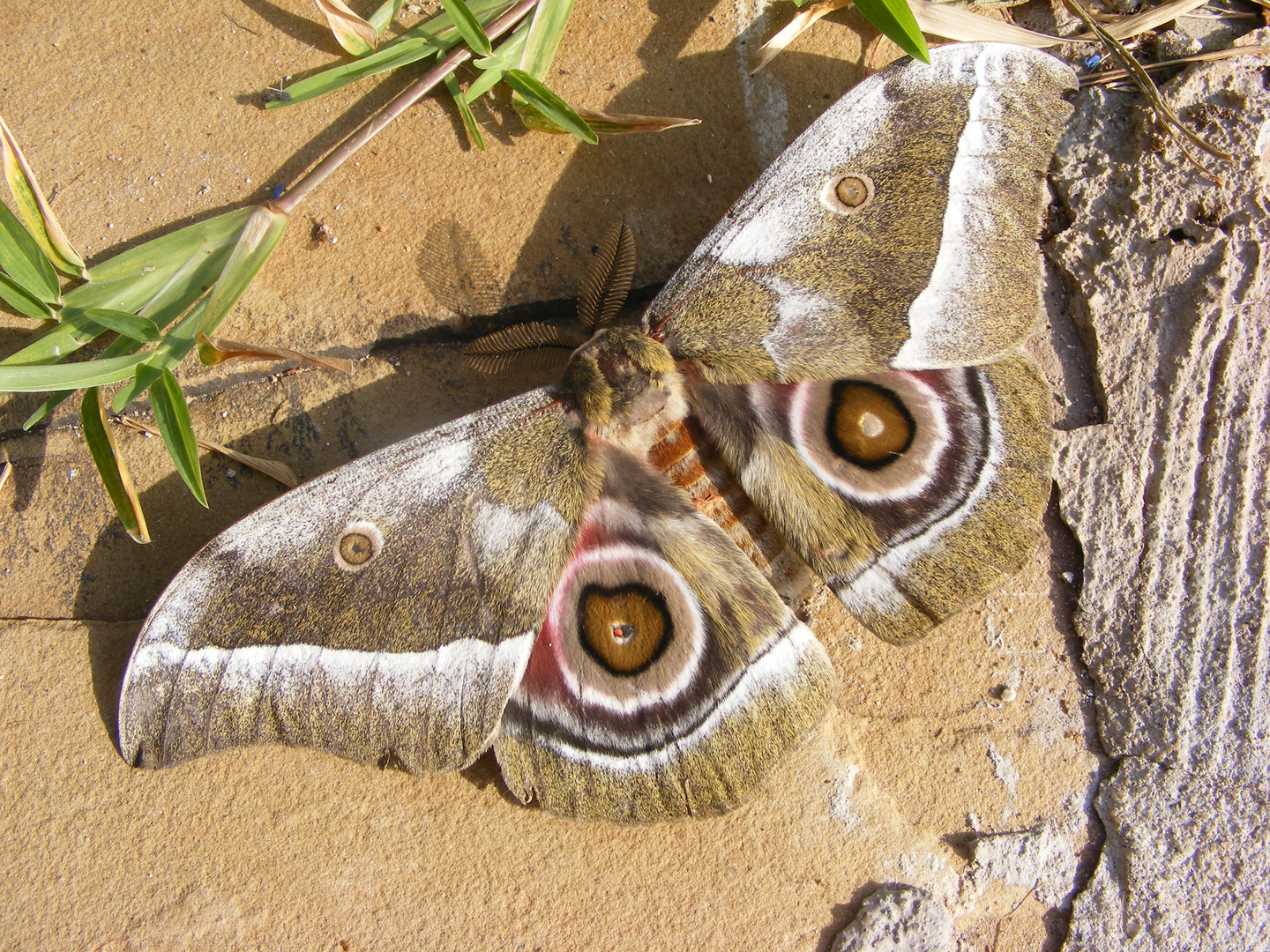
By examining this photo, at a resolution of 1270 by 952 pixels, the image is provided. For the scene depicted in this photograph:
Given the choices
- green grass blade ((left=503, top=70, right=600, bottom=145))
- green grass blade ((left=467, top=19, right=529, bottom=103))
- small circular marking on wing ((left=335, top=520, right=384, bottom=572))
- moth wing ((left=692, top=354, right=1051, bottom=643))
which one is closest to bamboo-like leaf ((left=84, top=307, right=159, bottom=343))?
small circular marking on wing ((left=335, top=520, right=384, bottom=572))

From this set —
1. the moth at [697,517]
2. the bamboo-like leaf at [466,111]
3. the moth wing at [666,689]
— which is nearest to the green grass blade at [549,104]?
the bamboo-like leaf at [466,111]

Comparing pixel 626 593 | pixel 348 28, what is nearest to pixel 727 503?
pixel 626 593

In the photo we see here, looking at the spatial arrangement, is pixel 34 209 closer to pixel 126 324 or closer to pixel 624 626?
pixel 126 324

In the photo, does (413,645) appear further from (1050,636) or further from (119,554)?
(1050,636)

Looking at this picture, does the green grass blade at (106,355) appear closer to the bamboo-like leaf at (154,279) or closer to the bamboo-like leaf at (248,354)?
the bamboo-like leaf at (154,279)

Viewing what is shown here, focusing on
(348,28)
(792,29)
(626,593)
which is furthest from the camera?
(792,29)

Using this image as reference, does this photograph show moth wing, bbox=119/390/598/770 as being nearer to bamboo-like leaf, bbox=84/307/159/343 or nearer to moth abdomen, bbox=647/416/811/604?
moth abdomen, bbox=647/416/811/604

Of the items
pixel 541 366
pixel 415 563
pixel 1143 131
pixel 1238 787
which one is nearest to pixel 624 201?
pixel 541 366
